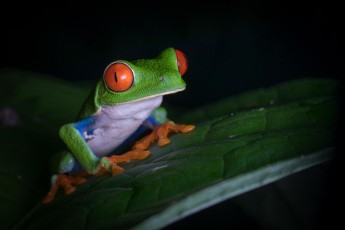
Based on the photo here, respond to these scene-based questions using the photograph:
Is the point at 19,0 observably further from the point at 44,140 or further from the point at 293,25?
the point at 293,25

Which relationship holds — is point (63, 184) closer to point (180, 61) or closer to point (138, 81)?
point (138, 81)

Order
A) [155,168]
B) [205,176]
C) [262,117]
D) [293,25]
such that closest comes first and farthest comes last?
[205,176] → [155,168] → [262,117] → [293,25]

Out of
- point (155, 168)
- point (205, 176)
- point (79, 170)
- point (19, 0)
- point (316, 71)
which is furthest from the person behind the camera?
point (19, 0)

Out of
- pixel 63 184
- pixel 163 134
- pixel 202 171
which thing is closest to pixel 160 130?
pixel 163 134

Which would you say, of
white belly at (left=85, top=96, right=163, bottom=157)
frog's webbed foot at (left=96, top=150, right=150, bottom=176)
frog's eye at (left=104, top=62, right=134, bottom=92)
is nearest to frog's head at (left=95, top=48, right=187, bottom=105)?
frog's eye at (left=104, top=62, right=134, bottom=92)

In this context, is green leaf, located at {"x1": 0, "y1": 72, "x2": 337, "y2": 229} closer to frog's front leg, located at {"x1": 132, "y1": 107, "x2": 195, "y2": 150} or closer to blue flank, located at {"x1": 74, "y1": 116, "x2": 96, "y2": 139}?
frog's front leg, located at {"x1": 132, "y1": 107, "x2": 195, "y2": 150}

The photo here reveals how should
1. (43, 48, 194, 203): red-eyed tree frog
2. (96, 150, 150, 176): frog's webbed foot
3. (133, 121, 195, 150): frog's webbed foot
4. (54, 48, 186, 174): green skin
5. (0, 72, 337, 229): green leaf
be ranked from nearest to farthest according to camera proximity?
(0, 72, 337, 229): green leaf → (96, 150, 150, 176): frog's webbed foot → (133, 121, 195, 150): frog's webbed foot → (43, 48, 194, 203): red-eyed tree frog → (54, 48, 186, 174): green skin

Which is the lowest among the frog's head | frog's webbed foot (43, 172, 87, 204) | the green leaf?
frog's webbed foot (43, 172, 87, 204)

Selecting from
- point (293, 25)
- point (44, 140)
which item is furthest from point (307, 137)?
point (293, 25)
